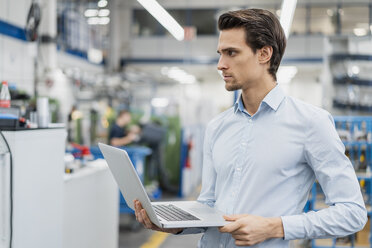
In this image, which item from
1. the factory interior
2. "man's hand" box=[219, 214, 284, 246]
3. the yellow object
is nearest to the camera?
"man's hand" box=[219, 214, 284, 246]

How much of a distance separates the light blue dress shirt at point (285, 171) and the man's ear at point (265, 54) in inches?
4.5

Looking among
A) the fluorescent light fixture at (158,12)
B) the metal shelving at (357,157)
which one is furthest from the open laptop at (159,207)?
the fluorescent light fixture at (158,12)

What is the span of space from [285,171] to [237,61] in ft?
1.30

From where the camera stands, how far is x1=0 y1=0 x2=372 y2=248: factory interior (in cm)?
208

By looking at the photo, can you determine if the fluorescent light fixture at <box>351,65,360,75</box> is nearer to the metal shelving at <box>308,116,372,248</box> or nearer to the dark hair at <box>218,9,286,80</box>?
the metal shelving at <box>308,116,372,248</box>

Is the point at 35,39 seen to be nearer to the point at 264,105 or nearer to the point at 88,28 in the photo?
the point at 264,105

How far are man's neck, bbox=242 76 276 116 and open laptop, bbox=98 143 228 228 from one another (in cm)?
40

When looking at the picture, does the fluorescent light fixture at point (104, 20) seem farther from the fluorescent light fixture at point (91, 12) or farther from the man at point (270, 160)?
the man at point (270, 160)

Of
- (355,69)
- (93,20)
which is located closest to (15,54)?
(93,20)

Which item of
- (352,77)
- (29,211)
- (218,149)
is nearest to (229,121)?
(218,149)

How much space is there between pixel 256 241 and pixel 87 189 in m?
1.98

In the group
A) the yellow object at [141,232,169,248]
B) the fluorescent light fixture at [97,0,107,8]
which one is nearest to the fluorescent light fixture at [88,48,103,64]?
the fluorescent light fixture at [97,0,107,8]

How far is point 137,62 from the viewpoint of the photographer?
53.5 feet

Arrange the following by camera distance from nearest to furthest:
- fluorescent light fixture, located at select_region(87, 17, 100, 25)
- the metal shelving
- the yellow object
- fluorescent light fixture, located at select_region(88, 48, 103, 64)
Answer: the metal shelving
the yellow object
fluorescent light fixture, located at select_region(87, 17, 100, 25)
fluorescent light fixture, located at select_region(88, 48, 103, 64)
